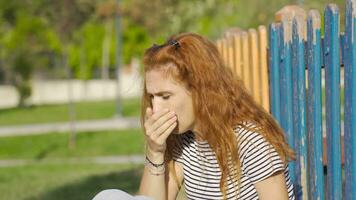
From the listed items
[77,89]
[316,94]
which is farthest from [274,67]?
[77,89]

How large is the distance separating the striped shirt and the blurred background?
0.48 meters

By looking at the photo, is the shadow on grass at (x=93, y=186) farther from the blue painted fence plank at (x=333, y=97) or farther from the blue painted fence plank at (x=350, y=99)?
the blue painted fence plank at (x=350, y=99)

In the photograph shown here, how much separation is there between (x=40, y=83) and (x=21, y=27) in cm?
738

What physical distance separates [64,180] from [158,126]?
923 cm

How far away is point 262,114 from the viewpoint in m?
3.18

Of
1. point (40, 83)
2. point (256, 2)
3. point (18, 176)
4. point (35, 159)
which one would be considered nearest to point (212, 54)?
point (256, 2)

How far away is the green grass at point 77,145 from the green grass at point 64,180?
2367 mm

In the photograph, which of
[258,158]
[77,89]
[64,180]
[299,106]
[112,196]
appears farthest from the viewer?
[77,89]

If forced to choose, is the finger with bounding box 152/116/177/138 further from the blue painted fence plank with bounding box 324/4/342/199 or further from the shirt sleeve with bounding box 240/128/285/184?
the blue painted fence plank with bounding box 324/4/342/199

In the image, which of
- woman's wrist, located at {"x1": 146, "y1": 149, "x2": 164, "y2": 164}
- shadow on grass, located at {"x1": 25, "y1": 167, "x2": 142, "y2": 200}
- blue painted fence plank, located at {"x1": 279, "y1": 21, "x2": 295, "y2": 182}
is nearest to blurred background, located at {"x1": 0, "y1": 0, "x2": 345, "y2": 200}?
shadow on grass, located at {"x1": 25, "y1": 167, "x2": 142, "y2": 200}

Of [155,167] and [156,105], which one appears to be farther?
[155,167]

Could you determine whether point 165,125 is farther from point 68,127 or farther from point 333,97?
point 68,127

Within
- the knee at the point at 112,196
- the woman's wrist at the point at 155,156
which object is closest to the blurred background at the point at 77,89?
the woman's wrist at the point at 155,156

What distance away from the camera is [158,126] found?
124 inches
